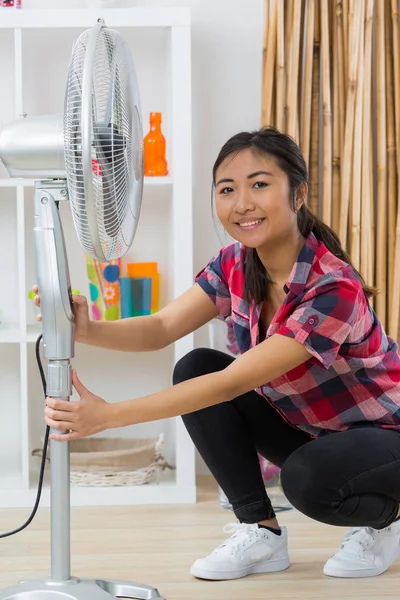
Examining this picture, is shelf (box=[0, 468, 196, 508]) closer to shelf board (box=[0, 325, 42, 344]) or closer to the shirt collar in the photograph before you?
shelf board (box=[0, 325, 42, 344])

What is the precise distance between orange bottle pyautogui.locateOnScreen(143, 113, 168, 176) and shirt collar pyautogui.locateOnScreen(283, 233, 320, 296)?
94cm

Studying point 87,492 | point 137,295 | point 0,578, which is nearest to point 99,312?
point 137,295

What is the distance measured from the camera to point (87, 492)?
2539 mm

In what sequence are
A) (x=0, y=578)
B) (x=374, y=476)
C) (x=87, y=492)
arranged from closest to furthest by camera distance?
(x=374, y=476) → (x=0, y=578) → (x=87, y=492)

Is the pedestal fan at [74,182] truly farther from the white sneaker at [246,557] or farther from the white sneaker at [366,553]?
the white sneaker at [366,553]

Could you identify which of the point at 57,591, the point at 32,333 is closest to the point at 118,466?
the point at 32,333

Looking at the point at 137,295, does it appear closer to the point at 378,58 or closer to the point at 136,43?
the point at 136,43

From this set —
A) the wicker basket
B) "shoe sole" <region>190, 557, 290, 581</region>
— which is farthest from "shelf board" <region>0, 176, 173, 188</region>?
"shoe sole" <region>190, 557, 290, 581</region>

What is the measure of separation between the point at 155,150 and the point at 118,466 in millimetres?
906

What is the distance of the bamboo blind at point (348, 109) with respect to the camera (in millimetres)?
2566

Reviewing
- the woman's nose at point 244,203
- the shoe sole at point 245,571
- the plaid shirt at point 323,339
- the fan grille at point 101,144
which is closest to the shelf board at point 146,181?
the plaid shirt at point 323,339

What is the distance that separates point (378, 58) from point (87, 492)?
149 centimetres

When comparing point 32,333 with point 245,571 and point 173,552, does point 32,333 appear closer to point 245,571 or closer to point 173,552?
point 173,552

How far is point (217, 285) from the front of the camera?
1.97m
